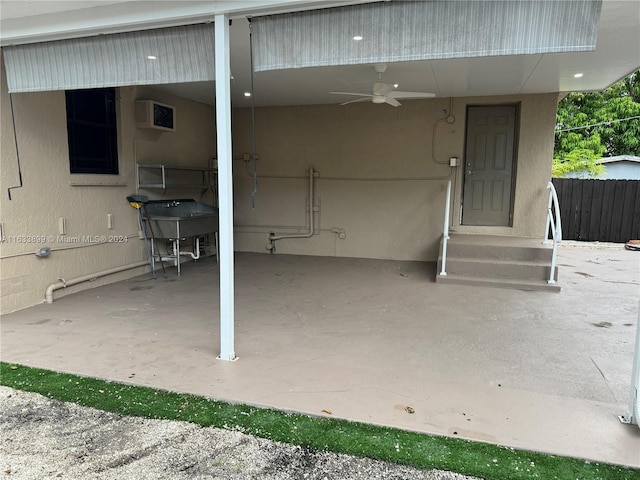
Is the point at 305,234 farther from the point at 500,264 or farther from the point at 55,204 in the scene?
the point at 55,204

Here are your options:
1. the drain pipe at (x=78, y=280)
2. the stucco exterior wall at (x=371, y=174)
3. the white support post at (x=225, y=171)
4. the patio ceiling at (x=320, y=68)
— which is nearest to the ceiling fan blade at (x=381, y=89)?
the patio ceiling at (x=320, y=68)

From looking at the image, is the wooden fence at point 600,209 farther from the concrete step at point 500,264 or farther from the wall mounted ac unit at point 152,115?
the wall mounted ac unit at point 152,115

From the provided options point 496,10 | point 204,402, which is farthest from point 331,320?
point 496,10

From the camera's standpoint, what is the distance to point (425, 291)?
5016 mm

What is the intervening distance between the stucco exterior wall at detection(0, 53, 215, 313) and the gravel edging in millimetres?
2243

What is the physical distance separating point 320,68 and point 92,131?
273 centimetres

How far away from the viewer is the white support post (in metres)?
2.74

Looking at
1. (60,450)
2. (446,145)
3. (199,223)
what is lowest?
(60,450)

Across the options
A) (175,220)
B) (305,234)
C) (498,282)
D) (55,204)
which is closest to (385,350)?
(498,282)

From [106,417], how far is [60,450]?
282mm

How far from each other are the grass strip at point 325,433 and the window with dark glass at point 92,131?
281 centimetres

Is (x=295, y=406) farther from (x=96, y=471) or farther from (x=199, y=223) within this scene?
(x=199, y=223)

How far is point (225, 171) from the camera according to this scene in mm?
2844

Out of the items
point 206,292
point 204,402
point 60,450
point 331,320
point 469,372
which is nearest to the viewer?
point 60,450
